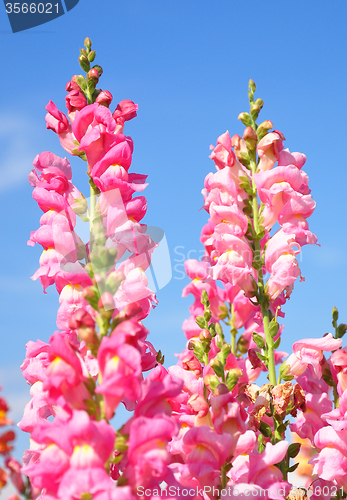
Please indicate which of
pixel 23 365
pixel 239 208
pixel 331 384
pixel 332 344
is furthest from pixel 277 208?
pixel 23 365

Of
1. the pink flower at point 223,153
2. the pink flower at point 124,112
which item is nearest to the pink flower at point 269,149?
the pink flower at point 223,153

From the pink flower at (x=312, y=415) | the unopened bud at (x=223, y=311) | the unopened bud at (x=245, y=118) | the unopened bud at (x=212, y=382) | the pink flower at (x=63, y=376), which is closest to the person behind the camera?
the pink flower at (x=63, y=376)

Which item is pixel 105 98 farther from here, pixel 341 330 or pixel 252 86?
pixel 341 330

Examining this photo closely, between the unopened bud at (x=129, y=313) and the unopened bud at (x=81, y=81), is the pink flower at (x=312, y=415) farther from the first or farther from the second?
the unopened bud at (x=81, y=81)

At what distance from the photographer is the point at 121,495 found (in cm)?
178

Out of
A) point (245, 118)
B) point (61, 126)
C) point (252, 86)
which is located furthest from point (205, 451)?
point (252, 86)

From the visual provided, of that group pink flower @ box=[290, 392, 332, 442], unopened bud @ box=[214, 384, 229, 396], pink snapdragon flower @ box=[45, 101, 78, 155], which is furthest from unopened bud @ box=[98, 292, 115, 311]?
pink flower @ box=[290, 392, 332, 442]

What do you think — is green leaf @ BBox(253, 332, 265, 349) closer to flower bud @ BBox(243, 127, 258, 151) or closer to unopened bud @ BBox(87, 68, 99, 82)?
flower bud @ BBox(243, 127, 258, 151)

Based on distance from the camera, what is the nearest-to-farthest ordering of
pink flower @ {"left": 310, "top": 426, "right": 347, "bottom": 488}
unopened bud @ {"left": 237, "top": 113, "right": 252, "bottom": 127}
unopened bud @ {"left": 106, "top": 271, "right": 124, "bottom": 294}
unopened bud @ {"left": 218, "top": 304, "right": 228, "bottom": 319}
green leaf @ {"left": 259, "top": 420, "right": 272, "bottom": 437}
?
unopened bud @ {"left": 106, "top": 271, "right": 124, "bottom": 294} → pink flower @ {"left": 310, "top": 426, "right": 347, "bottom": 488} → green leaf @ {"left": 259, "top": 420, "right": 272, "bottom": 437} → unopened bud @ {"left": 237, "top": 113, "right": 252, "bottom": 127} → unopened bud @ {"left": 218, "top": 304, "right": 228, "bottom": 319}

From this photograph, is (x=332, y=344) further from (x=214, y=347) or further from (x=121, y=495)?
(x=121, y=495)

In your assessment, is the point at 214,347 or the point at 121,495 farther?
the point at 214,347

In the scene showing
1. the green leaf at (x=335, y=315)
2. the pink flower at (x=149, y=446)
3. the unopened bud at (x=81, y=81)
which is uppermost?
the unopened bud at (x=81, y=81)

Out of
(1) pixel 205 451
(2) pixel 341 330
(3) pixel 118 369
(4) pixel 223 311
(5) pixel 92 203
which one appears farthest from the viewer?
(4) pixel 223 311

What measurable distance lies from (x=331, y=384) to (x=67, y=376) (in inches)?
87.9
